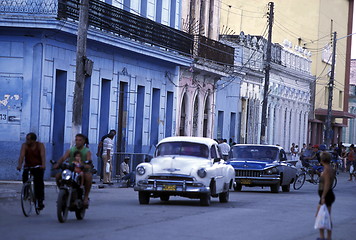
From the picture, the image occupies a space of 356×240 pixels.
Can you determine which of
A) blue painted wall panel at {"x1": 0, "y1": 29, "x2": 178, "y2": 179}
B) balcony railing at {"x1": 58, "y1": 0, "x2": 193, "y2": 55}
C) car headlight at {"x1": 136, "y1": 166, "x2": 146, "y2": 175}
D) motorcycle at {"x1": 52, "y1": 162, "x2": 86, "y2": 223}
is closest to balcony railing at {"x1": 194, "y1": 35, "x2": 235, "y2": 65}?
balcony railing at {"x1": 58, "y1": 0, "x2": 193, "y2": 55}

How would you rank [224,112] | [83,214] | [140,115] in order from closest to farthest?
[83,214] → [140,115] → [224,112]

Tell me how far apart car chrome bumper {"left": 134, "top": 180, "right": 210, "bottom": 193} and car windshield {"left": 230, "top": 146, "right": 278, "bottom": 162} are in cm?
982

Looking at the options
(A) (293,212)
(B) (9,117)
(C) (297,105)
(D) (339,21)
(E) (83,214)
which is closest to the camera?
(E) (83,214)

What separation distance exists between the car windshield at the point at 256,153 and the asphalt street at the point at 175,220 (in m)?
5.45

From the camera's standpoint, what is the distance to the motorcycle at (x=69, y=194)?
17781 mm

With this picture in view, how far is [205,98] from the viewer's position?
170ft

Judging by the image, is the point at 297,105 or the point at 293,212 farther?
the point at 297,105

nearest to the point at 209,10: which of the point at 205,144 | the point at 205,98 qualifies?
the point at 205,98

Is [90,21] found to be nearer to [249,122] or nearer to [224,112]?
[224,112]

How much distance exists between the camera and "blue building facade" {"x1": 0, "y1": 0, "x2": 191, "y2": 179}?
31094 mm

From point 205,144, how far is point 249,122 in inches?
1451

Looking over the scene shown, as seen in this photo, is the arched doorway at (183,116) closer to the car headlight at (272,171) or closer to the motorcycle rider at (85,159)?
the car headlight at (272,171)

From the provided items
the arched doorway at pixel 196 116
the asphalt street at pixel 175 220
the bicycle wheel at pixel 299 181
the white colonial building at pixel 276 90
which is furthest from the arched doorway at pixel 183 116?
the asphalt street at pixel 175 220

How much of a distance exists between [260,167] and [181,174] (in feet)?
29.5
